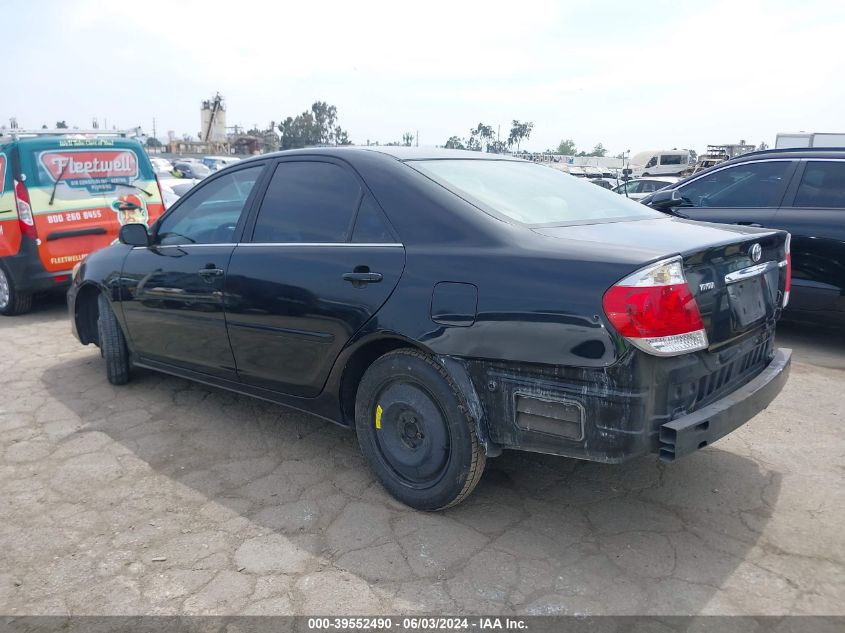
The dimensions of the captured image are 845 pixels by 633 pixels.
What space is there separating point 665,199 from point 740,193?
3.12 feet

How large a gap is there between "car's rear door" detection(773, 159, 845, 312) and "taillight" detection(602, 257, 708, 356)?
3.62m

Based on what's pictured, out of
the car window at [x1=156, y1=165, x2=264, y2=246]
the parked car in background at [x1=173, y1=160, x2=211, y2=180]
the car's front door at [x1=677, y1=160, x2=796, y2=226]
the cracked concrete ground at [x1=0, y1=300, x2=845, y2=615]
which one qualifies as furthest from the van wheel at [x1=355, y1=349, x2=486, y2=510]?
the parked car in background at [x1=173, y1=160, x2=211, y2=180]

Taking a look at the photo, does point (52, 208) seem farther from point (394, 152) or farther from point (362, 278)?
→ point (362, 278)

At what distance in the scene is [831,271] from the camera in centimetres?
525

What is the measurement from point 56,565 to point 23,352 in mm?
3671

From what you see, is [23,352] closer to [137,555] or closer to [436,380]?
[137,555]

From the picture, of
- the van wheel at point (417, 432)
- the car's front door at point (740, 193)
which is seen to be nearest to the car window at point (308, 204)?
the van wheel at point (417, 432)

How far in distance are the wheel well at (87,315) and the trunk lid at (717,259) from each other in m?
3.70

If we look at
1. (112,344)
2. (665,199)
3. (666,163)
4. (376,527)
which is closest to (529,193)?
(376,527)

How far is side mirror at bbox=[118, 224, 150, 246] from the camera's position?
423cm

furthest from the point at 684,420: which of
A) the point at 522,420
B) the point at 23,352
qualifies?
the point at 23,352

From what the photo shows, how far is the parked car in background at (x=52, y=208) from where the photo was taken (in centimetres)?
683

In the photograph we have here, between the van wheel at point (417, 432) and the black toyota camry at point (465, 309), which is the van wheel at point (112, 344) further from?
the van wheel at point (417, 432)

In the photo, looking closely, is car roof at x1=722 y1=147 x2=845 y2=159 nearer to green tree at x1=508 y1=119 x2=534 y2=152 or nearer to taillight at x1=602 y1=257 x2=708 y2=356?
taillight at x1=602 y1=257 x2=708 y2=356
